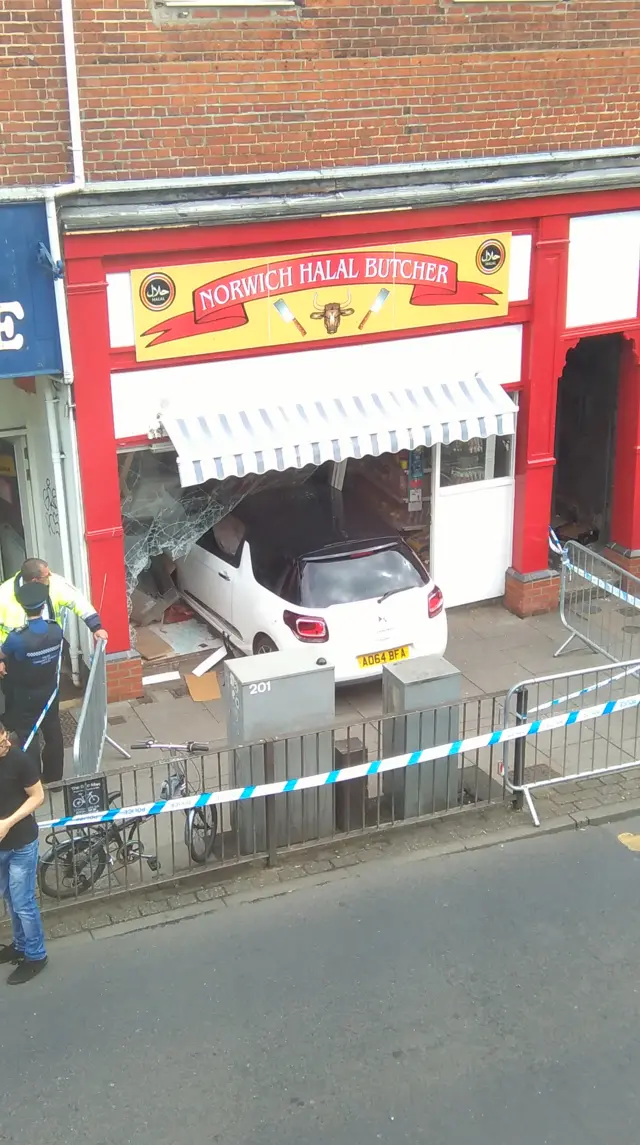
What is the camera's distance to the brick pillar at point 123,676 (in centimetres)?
1041

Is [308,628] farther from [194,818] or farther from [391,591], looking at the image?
[194,818]

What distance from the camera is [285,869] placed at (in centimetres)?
797

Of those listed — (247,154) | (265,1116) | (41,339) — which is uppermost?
(247,154)

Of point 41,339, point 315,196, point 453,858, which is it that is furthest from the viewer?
point 315,196

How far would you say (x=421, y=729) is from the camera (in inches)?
326

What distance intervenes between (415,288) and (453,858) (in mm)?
5367

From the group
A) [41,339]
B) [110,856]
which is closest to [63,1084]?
[110,856]

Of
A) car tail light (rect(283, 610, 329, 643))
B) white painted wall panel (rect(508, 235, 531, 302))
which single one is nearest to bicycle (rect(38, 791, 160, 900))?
car tail light (rect(283, 610, 329, 643))

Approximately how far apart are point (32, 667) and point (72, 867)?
1615mm

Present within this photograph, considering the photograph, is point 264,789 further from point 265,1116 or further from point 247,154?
point 247,154

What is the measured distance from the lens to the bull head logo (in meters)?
10.5

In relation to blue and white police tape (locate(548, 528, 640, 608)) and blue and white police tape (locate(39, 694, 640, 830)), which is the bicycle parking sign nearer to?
blue and white police tape (locate(39, 694, 640, 830))

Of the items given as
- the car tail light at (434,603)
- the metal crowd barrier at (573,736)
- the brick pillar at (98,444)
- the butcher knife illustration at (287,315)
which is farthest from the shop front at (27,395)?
the metal crowd barrier at (573,736)

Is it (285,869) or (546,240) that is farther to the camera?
(546,240)
